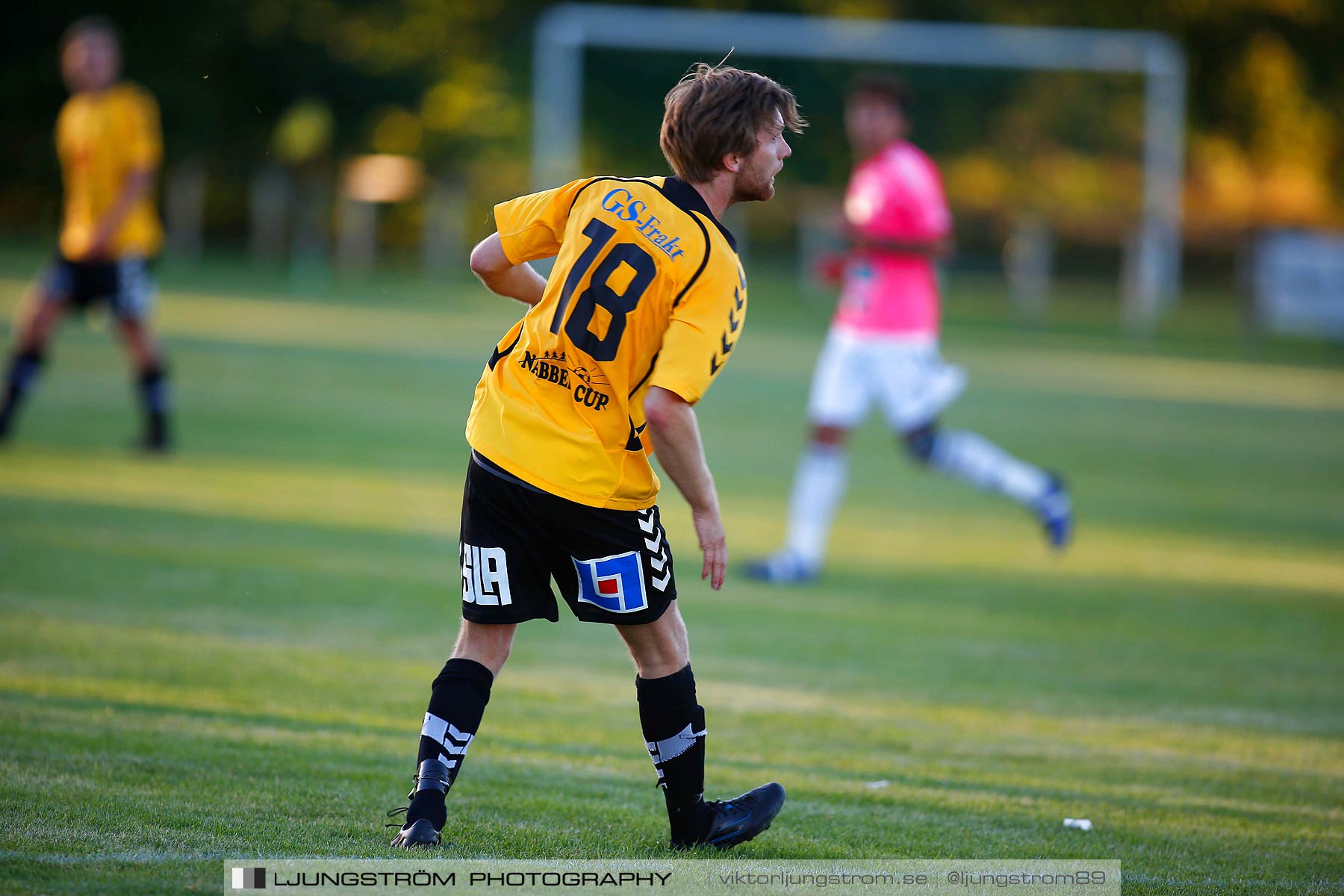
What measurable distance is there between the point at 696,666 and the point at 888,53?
2568 centimetres

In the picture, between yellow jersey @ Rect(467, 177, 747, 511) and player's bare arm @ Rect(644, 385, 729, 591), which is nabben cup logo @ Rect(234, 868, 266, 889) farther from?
player's bare arm @ Rect(644, 385, 729, 591)

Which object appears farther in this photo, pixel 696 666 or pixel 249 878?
pixel 696 666

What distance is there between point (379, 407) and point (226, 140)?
2402 cm

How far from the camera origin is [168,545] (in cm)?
762

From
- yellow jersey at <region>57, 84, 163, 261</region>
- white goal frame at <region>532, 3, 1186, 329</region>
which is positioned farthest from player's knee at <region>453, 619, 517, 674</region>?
white goal frame at <region>532, 3, 1186, 329</region>

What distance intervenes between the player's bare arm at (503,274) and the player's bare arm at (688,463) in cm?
66

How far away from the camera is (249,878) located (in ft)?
11.4

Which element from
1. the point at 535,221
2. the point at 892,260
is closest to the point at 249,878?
the point at 535,221

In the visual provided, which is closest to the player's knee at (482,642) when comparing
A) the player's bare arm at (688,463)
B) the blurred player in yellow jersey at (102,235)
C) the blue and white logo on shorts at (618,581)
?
the blue and white logo on shorts at (618,581)

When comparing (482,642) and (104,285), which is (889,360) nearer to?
(482,642)

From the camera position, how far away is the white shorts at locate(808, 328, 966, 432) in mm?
8164

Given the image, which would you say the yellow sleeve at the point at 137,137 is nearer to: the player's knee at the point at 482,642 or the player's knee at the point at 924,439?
the player's knee at the point at 924,439

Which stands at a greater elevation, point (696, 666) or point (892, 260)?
point (892, 260)

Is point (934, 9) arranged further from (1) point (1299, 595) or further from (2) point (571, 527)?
(2) point (571, 527)
